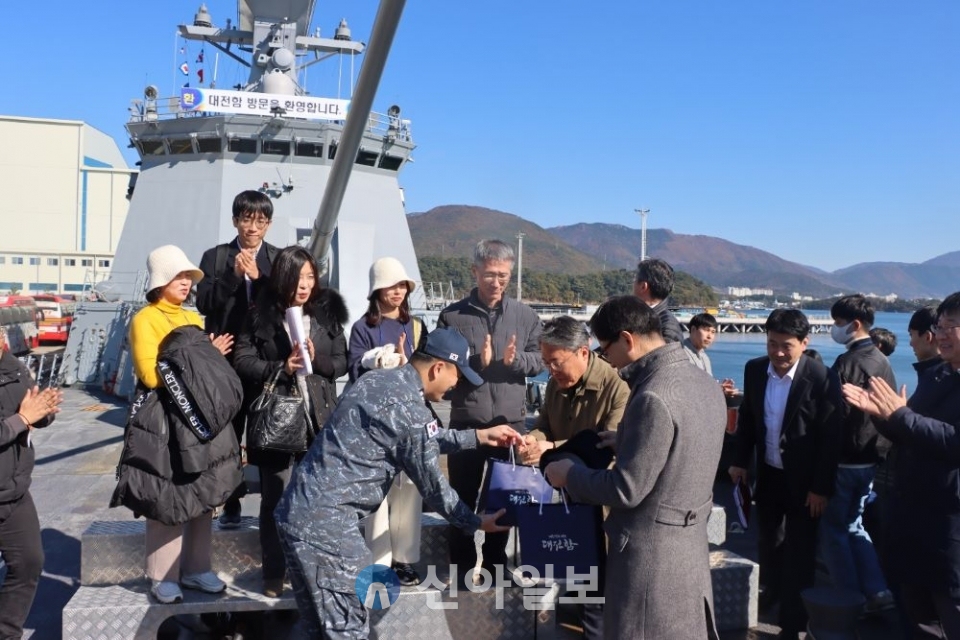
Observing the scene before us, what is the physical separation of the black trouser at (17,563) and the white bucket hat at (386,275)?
67.7 inches

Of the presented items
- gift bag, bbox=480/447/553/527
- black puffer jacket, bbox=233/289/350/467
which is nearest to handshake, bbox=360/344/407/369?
black puffer jacket, bbox=233/289/350/467

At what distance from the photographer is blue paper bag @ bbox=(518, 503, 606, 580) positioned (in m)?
2.61

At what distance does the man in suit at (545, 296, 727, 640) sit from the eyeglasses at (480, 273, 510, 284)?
4.21 feet

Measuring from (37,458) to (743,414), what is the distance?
6.40 m

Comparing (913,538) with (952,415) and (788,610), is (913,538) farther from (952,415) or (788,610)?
(788,610)

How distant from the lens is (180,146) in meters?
13.6

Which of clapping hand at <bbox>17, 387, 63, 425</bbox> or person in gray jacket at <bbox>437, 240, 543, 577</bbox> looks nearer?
clapping hand at <bbox>17, 387, 63, 425</bbox>

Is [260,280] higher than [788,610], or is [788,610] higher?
[260,280]

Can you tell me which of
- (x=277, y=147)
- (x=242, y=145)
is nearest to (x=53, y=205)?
(x=242, y=145)

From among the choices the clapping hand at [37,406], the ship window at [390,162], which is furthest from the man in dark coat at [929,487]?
the ship window at [390,162]

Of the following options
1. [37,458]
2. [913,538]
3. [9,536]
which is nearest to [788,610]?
[913,538]

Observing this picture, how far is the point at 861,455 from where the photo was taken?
4012 mm

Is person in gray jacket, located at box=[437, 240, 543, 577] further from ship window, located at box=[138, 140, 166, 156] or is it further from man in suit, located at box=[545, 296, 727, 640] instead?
ship window, located at box=[138, 140, 166, 156]

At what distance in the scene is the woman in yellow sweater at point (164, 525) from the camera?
301cm
